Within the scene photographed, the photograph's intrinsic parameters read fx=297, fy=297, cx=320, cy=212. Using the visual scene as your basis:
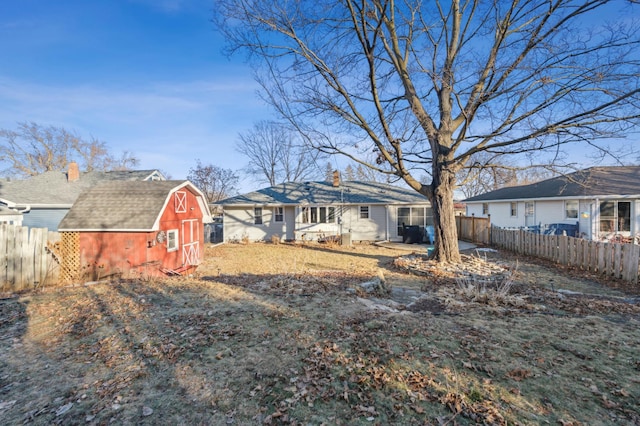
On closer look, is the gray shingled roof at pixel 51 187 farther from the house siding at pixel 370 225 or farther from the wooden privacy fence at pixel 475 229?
the wooden privacy fence at pixel 475 229

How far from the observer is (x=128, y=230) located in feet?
32.7

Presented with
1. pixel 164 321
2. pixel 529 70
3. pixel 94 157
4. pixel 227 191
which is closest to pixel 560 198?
pixel 529 70

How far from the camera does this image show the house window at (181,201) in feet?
39.6

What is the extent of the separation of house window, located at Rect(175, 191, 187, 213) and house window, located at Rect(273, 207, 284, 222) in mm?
8069

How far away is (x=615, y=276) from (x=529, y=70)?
6.43 m

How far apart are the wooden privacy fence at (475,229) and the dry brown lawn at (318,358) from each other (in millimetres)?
9216

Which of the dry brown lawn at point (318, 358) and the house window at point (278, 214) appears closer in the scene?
the dry brown lawn at point (318, 358)

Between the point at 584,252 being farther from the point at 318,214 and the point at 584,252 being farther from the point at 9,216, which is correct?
the point at 9,216

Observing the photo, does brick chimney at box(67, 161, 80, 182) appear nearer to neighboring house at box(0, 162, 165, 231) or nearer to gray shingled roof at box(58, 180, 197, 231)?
neighboring house at box(0, 162, 165, 231)

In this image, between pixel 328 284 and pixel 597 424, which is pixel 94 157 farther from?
pixel 597 424

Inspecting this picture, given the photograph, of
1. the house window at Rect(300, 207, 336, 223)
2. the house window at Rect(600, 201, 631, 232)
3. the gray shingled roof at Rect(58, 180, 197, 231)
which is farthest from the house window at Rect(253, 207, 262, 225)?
the house window at Rect(600, 201, 631, 232)

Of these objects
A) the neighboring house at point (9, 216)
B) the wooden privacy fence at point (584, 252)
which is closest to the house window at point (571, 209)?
the wooden privacy fence at point (584, 252)

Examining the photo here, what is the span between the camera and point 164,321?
5.44 metres

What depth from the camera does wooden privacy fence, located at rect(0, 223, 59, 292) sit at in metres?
7.97
